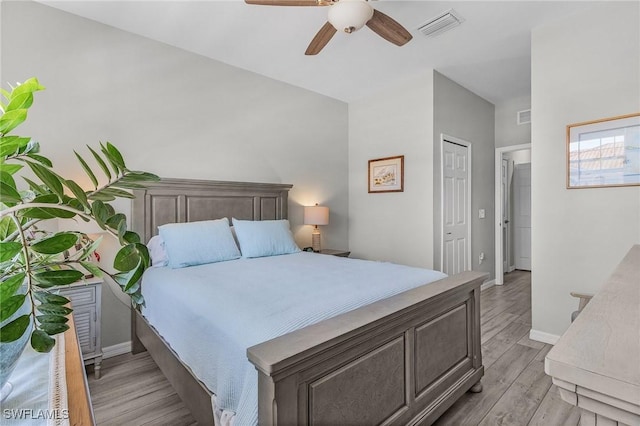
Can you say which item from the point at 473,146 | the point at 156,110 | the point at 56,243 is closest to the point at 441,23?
the point at 473,146

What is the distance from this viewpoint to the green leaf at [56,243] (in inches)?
19.6

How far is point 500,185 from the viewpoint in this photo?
492 cm

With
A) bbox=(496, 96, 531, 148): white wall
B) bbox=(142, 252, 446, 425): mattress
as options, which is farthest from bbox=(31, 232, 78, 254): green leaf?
bbox=(496, 96, 531, 148): white wall

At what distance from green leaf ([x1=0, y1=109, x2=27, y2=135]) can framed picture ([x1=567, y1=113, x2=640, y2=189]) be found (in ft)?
11.2

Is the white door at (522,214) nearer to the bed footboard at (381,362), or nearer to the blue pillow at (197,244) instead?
the bed footboard at (381,362)

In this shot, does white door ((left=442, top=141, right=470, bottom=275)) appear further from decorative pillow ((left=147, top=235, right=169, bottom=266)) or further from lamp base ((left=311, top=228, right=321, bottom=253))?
decorative pillow ((left=147, top=235, right=169, bottom=266))

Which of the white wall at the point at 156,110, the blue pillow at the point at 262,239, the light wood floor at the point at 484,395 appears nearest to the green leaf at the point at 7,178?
the light wood floor at the point at 484,395

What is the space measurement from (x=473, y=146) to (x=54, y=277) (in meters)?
4.84

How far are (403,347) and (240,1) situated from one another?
2689mm

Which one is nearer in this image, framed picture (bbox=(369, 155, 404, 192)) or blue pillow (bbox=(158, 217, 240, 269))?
blue pillow (bbox=(158, 217, 240, 269))

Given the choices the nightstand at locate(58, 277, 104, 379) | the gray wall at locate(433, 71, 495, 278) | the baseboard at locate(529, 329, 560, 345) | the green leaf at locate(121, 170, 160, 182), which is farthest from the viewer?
the gray wall at locate(433, 71, 495, 278)

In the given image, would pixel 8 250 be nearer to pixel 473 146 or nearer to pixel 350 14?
pixel 350 14

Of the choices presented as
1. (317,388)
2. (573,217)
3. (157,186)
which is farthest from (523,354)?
(157,186)

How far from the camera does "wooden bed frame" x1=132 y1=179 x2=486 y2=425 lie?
1.03 meters
